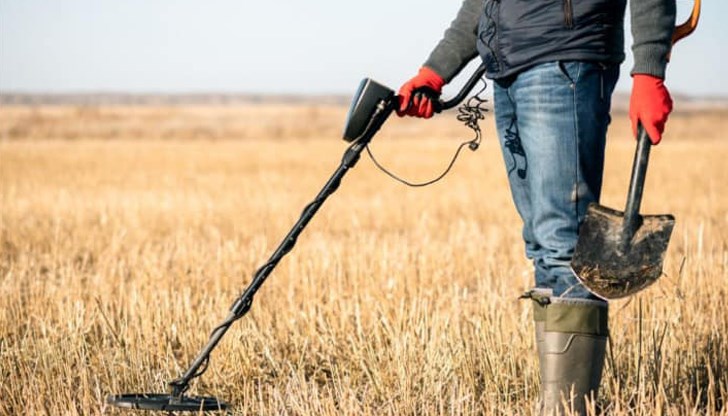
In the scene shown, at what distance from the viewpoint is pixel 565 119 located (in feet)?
10.4

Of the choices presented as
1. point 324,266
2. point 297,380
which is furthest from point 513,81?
point 324,266

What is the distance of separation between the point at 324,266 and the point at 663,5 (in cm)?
435

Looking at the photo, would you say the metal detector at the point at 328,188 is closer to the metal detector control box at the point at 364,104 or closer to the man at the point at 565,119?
the metal detector control box at the point at 364,104

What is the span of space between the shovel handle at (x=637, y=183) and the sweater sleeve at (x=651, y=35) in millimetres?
188

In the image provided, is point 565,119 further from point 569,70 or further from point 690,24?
point 690,24

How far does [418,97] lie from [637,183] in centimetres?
89

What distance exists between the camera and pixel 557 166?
Answer: 3.21 metres

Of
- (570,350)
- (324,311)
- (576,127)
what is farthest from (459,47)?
(324,311)

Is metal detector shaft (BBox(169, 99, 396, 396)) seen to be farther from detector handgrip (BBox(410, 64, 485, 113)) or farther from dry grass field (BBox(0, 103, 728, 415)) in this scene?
dry grass field (BBox(0, 103, 728, 415))

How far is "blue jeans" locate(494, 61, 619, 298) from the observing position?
318 centimetres

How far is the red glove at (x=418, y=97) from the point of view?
3.60 meters

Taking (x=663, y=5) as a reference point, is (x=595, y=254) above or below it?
below

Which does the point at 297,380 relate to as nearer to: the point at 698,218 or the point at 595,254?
the point at 595,254

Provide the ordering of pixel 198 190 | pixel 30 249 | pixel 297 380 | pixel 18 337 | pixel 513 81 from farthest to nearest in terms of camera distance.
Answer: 1. pixel 198 190
2. pixel 30 249
3. pixel 18 337
4. pixel 297 380
5. pixel 513 81
